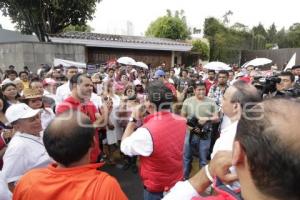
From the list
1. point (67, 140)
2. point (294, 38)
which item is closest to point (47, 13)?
point (67, 140)

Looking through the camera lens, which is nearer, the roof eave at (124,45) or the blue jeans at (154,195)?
the blue jeans at (154,195)

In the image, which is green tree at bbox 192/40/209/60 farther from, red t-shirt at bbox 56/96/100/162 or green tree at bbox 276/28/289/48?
green tree at bbox 276/28/289/48

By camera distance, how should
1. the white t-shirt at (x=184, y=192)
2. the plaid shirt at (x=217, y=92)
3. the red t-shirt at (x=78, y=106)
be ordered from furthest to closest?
the plaid shirt at (x=217, y=92) → the red t-shirt at (x=78, y=106) → the white t-shirt at (x=184, y=192)

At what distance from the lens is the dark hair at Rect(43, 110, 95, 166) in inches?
70.9

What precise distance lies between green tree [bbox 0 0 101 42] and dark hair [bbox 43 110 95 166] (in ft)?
58.8

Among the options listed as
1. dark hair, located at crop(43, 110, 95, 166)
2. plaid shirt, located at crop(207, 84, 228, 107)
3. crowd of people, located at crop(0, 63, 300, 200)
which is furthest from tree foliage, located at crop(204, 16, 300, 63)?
dark hair, located at crop(43, 110, 95, 166)

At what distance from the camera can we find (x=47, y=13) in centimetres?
1927

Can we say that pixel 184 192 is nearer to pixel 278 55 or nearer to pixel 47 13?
pixel 47 13

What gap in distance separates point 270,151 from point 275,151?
0.05 feet

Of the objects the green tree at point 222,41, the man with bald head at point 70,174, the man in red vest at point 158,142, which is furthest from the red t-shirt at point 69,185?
the green tree at point 222,41

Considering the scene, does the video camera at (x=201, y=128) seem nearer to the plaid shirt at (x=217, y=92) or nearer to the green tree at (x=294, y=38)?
the plaid shirt at (x=217, y=92)

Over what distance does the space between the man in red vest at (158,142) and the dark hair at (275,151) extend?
1662 mm

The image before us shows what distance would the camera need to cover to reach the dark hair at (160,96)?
9.01 feet

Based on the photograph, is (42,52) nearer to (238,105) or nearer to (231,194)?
(238,105)
